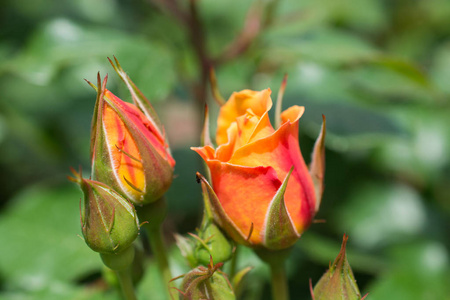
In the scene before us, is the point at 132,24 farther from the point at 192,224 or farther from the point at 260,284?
the point at 260,284

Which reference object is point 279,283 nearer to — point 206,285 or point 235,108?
point 206,285

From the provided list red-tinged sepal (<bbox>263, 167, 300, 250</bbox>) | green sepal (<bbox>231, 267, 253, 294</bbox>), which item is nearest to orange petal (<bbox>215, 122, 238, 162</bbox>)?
red-tinged sepal (<bbox>263, 167, 300, 250</bbox>)

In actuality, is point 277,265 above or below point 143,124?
below

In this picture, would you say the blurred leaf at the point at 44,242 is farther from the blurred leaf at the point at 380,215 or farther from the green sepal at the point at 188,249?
the blurred leaf at the point at 380,215

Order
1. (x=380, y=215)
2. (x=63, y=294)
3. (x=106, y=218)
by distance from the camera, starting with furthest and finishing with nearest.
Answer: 1. (x=380, y=215)
2. (x=63, y=294)
3. (x=106, y=218)

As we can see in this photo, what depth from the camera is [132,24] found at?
250 centimetres

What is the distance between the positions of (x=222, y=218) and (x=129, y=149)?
18cm

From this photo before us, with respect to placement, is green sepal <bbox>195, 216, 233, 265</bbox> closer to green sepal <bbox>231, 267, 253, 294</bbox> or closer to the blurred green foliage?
green sepal <bbox>231, 267, 253, 294</bbox>

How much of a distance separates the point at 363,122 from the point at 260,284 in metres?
0.54

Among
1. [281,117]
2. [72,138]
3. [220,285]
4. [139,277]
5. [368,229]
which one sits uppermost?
[281,117]

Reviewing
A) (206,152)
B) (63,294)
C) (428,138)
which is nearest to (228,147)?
(206,152)

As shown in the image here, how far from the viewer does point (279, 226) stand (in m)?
0.81

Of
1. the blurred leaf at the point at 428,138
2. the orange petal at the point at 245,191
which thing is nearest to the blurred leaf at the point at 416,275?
the blurred leaf at the point at 428,138

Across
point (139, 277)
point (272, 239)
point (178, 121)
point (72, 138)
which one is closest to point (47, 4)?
point (72, 138)
